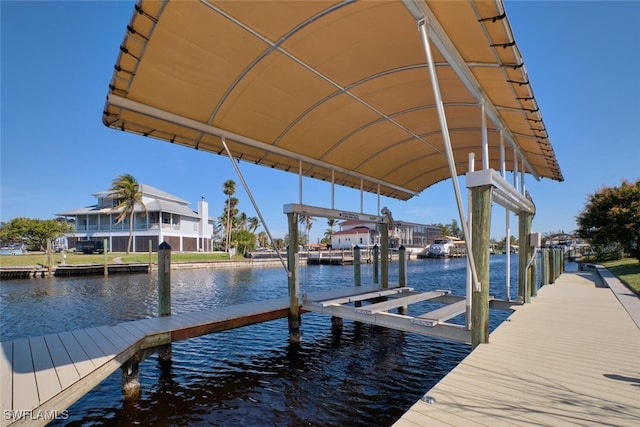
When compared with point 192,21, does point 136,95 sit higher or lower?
lower

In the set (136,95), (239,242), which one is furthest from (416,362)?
(239,242)

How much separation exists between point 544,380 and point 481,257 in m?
1.96

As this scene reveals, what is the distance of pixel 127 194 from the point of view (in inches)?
1706

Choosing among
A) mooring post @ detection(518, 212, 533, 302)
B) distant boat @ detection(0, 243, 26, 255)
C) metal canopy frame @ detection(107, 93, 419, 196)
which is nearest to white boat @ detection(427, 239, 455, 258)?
mooring post @ detection(518, 212, 533, 302)

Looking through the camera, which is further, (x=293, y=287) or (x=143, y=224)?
(x=143, y=224)

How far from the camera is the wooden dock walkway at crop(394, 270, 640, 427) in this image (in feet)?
10.3

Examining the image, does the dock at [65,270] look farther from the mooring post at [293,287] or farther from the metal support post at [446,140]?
the metal support post at [446,140]

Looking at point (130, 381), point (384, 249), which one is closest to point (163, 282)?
point (130, 381)

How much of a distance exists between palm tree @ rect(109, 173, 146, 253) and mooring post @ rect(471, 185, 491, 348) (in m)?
46.1

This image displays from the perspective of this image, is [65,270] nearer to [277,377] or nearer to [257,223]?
[277,377]

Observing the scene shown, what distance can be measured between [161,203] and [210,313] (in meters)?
42.6

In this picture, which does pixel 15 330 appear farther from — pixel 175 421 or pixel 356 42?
pixel 356 42

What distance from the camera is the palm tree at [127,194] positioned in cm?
4306

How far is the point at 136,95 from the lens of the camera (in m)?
5.70
